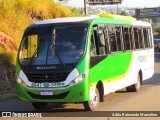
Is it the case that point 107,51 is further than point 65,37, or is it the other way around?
point 107,51

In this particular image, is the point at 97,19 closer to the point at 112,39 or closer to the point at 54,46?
the point at 112,39

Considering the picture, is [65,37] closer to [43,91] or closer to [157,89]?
[43,91]

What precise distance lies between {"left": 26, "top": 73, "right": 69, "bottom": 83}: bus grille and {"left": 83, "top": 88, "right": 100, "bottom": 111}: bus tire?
39.8 inches

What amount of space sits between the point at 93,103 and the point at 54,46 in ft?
6.09

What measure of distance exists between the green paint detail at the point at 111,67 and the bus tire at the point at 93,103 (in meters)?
0.44

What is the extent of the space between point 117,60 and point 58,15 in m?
18.8

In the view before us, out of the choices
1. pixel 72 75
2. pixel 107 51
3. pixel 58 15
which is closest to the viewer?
pixel 72 75

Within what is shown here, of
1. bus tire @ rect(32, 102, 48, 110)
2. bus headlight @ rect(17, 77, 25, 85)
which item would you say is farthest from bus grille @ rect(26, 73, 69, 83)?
bus tire @ rect(32, 102, 48, 110)

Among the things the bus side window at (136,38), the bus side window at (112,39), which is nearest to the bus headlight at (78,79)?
the bus side window at (112,39)

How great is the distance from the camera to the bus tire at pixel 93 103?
38.9 feet

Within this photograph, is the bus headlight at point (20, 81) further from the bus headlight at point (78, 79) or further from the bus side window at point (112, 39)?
the bus side window at point (112, 39)

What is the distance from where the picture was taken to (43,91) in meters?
11.5

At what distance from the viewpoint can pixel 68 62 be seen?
1154cm

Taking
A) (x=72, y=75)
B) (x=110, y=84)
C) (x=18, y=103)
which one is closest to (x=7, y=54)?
(x=18, y=103)
